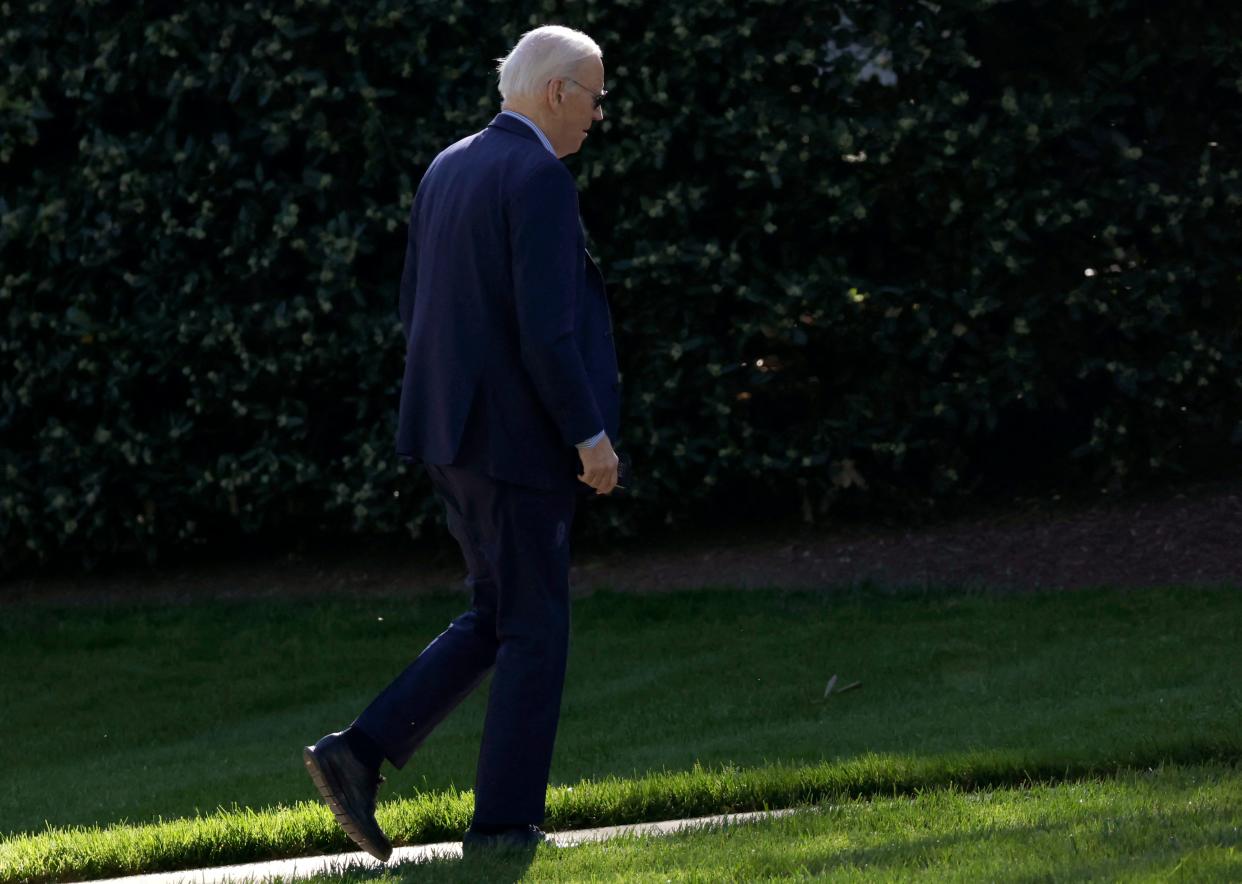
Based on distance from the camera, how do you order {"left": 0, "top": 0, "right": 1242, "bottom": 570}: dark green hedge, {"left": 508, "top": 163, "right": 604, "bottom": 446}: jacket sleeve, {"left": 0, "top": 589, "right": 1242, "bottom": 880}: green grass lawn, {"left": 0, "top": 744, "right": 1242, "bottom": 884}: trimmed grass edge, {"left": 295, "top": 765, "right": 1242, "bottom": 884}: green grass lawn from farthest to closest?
1. {"left": 0, "top": 0, "right": 1242, "bottom": 570}: dark green hedge
2. {"left": 0, "top": 589, "right": 1242, "bottom": 880}: green grass lawn
3. {"left": 0, "top": 744, "right": 1242, "bottom": 884}: trimmed grass edge
4. {"left": 508, "top": 163, "right": 604, "bottom": 446}: jacket sleeve
5. {"left": 295, "top": 765, "right": 1242, "bottom": 884}: green grass lawn

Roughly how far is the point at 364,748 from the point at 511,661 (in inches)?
17.3

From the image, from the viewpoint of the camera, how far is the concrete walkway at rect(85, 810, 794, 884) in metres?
4.68

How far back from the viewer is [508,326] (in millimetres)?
4504

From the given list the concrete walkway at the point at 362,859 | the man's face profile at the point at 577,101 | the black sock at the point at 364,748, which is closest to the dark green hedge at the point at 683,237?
the concrete walkway at the point at 362,859

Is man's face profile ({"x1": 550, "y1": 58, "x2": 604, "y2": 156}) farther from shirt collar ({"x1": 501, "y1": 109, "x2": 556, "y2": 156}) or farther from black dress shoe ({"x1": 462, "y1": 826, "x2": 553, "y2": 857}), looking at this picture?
black dress shoe ({"x1": 462, "y1": 826, "x2": 553, "y2": 857})

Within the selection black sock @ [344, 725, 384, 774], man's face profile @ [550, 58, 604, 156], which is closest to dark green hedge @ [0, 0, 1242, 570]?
man's face profile @ [550, 58, 604, 156]

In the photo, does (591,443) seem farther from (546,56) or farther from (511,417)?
(546,56)

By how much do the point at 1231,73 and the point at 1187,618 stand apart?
110 inches

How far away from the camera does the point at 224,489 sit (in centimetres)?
912

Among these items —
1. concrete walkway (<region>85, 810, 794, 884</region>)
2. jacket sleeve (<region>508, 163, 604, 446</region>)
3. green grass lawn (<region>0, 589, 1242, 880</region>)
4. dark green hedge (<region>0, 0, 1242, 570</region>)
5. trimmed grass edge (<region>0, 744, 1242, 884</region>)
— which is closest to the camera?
jacket sleeve (<region>508, 163, 604, 446</region>)

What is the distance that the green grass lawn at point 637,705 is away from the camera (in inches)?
211

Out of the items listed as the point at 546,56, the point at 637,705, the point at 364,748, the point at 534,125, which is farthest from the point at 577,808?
the point at 546,56

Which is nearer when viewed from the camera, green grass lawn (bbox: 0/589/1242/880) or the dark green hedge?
green grass lawn (bbox: 0/589/1242/880)

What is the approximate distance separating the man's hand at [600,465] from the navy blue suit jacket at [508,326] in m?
0.04
